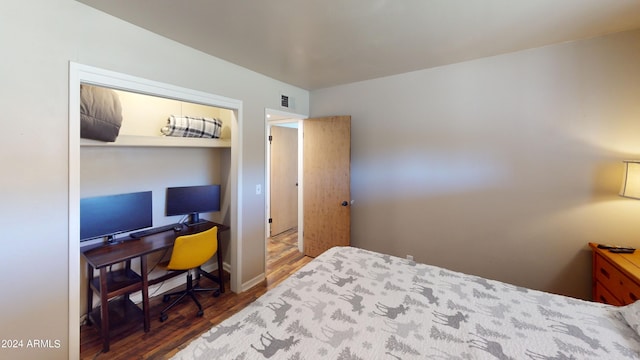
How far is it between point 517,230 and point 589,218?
48 cm

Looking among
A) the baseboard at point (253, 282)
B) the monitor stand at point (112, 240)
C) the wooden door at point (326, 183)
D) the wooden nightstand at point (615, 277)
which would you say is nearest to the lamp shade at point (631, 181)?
the wooden nightstand at point (615, 277)

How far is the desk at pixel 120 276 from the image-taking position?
1.81 meters

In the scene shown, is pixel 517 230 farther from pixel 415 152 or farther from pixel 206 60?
pixel 206 60

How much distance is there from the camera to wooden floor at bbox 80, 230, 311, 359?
71.8 inches

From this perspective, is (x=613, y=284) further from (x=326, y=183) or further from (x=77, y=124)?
(x=77, y=124)

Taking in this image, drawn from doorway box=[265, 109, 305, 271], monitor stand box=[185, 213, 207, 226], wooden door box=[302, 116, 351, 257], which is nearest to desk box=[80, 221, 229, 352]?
monitor stand box=[185, 213, 207, 226]

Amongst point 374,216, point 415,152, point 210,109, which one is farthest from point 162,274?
point 415,152

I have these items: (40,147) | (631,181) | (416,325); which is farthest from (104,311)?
(631,181)

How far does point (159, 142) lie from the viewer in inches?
90.4

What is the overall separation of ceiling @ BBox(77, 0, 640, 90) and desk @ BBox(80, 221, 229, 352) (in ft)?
5.65

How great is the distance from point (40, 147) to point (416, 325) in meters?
2.21

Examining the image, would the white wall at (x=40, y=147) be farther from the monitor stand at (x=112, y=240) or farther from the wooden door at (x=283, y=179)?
the wooden door at (x=283, y=179)

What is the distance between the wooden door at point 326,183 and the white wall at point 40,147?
6.97ft

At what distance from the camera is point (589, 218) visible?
199 centimetres
